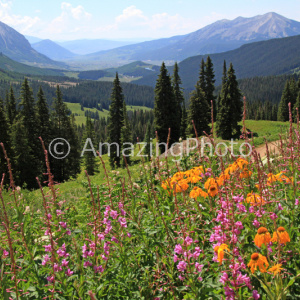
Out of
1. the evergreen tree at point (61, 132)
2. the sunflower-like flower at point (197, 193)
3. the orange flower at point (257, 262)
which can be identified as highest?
the sunflower-like flower at point (197, 193)

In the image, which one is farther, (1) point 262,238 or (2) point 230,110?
(2) point 230,110

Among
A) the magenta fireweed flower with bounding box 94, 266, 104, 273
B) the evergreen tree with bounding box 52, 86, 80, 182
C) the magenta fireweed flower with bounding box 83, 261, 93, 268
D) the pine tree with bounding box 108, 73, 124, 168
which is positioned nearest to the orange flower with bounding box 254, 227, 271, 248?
the magenta fireweed flower with bounding box 94, 266, 104, 273

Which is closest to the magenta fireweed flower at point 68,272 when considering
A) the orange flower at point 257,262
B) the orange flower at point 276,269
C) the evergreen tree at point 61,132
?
the orange flower at point 257,262

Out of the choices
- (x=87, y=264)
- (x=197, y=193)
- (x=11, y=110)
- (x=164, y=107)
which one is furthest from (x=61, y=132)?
(x=87, y=264)

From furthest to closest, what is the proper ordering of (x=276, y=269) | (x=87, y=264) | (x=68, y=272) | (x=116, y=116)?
(x=116, y=116)
(x=87, y=264)
(x=68, y=272)
(x=276, y=269)

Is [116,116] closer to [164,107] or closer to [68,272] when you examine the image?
[164,107]

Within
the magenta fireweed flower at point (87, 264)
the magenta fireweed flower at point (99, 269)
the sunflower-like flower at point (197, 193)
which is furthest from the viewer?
the sunflower-like flower at point (197, 193)

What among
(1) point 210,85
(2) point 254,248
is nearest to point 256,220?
(2) point 254,248

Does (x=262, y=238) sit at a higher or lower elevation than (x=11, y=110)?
lower

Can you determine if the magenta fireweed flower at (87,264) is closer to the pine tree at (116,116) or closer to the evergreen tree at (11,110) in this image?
the pine tree at (116,116)

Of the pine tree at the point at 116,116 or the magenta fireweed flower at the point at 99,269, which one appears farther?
the pine tree at the point at 116,116

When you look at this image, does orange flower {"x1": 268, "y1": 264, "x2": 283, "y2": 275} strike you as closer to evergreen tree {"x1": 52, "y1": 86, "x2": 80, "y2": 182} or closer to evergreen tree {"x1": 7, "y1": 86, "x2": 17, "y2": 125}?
evergreen tree {"x1": 52, "y1": 86, "x2": 80, "y2": 182}

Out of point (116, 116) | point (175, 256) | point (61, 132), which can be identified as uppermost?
point (175, 256)

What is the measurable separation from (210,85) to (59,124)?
27917 mm
